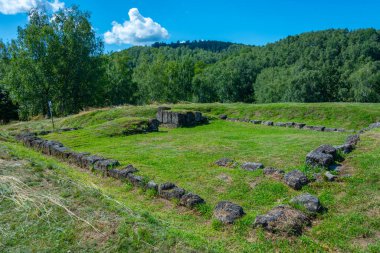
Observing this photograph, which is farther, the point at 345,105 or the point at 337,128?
the point at 345,105

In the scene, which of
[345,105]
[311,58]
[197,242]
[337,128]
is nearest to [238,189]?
[197,242]

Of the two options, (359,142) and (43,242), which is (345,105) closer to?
(359,142)

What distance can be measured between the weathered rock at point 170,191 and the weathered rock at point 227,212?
1.30 metres

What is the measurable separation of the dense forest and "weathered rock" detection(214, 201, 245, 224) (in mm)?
37812

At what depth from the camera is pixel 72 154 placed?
13398mm

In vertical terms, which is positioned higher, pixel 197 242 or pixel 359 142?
pixel 359 142

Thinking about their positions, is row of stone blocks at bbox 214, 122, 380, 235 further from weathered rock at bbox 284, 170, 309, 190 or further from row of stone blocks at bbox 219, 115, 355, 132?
row of stone blocks at bbox 219, 115, 355, 132

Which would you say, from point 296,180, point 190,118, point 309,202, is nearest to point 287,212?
point 309,202

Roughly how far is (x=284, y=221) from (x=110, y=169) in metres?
6.68

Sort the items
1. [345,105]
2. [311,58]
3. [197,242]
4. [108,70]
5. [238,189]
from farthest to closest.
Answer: [311,58] → [108,70] → [345,105] → [238,189] → [197,242]

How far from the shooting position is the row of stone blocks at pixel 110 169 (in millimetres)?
8008

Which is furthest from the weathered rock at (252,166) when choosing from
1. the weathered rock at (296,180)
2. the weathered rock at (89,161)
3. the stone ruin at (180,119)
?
the stone ruin at (180,119)

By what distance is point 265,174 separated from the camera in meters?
9.54

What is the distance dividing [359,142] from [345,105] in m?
15.5
